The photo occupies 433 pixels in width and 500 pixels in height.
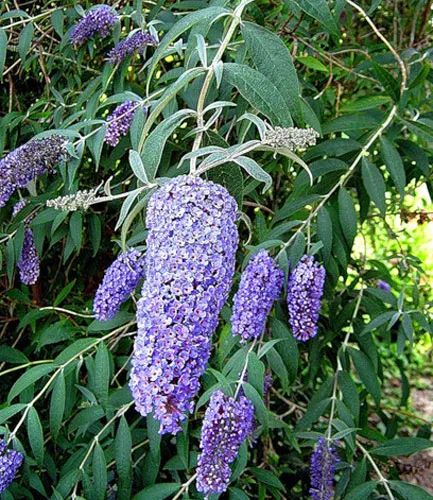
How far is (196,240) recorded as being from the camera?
1044 millimetres

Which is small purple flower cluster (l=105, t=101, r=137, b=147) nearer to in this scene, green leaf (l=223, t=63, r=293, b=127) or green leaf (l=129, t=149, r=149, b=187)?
green leaf (l=129, t=149, r=149, b=187)

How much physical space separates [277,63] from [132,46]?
2.43 ft

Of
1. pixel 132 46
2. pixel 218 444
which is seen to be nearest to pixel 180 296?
pixel 218 444

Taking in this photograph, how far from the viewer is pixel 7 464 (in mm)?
1475

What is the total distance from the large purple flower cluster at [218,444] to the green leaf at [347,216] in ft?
1.94

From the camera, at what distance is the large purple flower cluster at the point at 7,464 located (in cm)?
145

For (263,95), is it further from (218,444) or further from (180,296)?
(218,444)

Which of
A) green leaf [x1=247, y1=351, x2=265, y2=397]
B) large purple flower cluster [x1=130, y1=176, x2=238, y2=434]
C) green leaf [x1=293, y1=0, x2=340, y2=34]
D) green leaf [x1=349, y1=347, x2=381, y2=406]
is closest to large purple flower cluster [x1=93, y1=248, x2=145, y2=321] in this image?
green leaf [x1=247, y1=351, x2=265, y2=397]

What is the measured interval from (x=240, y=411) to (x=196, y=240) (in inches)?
19.3

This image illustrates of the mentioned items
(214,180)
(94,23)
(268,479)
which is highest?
(94,23)

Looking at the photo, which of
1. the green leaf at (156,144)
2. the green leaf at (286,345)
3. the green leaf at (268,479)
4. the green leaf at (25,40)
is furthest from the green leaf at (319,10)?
the green leaf at (268,479)

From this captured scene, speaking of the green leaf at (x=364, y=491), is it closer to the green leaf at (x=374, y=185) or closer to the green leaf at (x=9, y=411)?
the green leaf at (x=374, y=185)

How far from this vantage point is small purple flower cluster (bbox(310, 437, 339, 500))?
171cm

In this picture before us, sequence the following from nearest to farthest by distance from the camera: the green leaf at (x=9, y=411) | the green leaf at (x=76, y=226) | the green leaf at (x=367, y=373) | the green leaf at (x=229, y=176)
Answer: the green leaf at (x=229, y=176) → the green leaf at (x=9, y=411) → the green leaf at (x=76, y=226) → the green leaf at (x=367, y=373)
